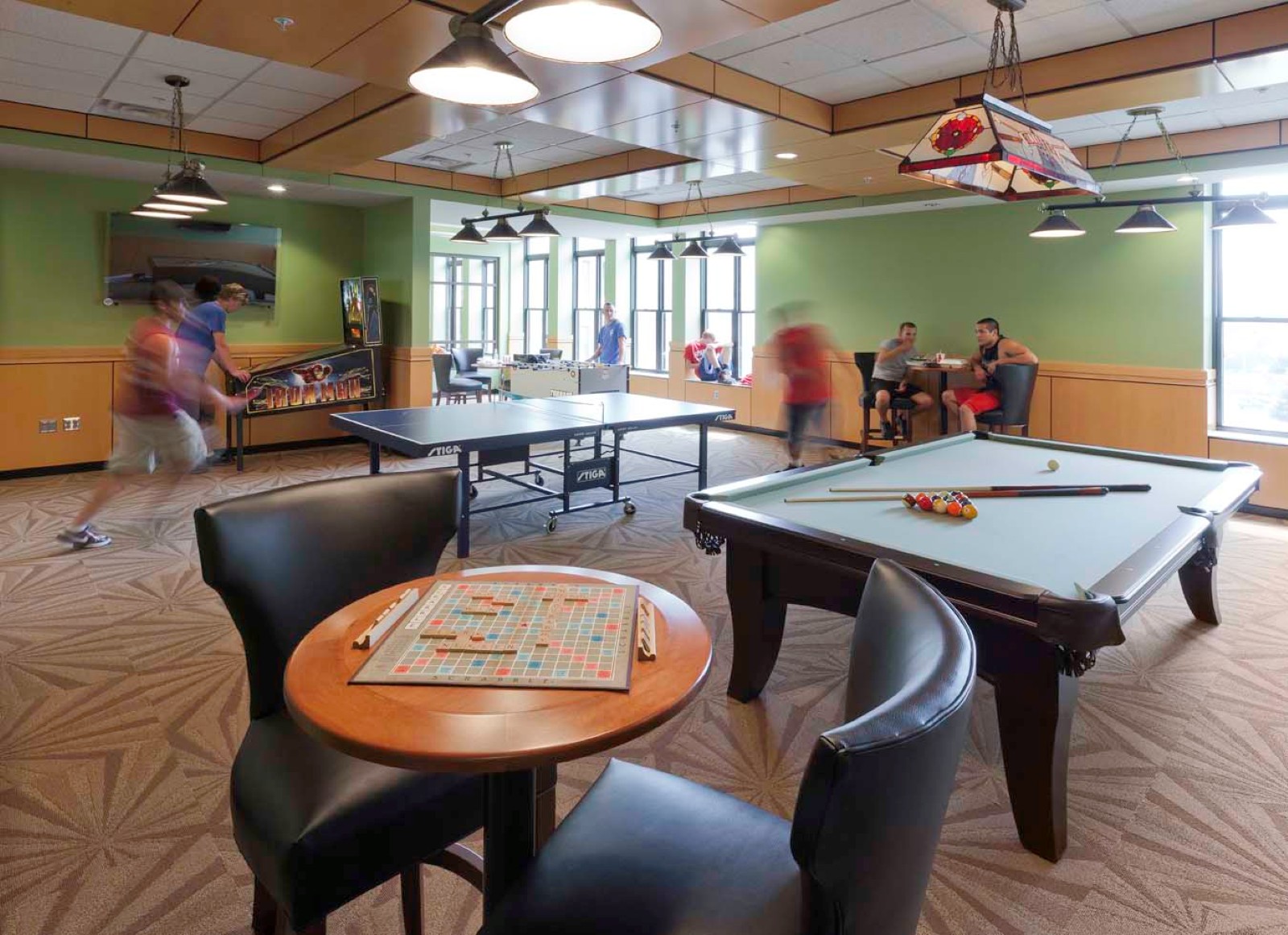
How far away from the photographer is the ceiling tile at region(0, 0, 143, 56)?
411cm

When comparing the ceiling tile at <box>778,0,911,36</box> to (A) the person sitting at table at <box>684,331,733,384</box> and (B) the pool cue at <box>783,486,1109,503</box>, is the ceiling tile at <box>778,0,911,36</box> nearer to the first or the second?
(B) the pool cue at <box>783,486,1109,503</box>

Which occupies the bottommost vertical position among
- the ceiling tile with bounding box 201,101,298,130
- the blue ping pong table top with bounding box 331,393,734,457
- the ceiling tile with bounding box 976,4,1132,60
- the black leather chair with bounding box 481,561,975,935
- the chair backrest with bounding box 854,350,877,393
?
the black leather chair with bounding box 481,561,975,935

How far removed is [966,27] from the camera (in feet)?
13.5

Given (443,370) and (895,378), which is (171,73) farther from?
(895,378)

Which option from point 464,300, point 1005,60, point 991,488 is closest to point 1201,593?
point 991,488

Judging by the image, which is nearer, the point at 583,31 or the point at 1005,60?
the point at 583,31

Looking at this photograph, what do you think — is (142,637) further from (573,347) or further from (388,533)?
(573,347)

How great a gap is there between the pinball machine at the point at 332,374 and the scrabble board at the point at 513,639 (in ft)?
21.2

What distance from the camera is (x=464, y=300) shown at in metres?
14.3

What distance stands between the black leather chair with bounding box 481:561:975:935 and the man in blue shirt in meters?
9.68

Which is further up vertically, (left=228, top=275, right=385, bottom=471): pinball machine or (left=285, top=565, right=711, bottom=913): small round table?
(left=228, top=275, right=385, bottom=471): pinball machine

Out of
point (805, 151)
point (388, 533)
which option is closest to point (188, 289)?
point (805, 151)

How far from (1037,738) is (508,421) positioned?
378 centimetres

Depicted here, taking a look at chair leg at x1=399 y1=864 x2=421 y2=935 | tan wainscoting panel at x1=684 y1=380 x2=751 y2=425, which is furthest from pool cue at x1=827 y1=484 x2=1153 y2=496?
tan wainscoting panel at x1=684 y1=380 x2=751 y2=425
